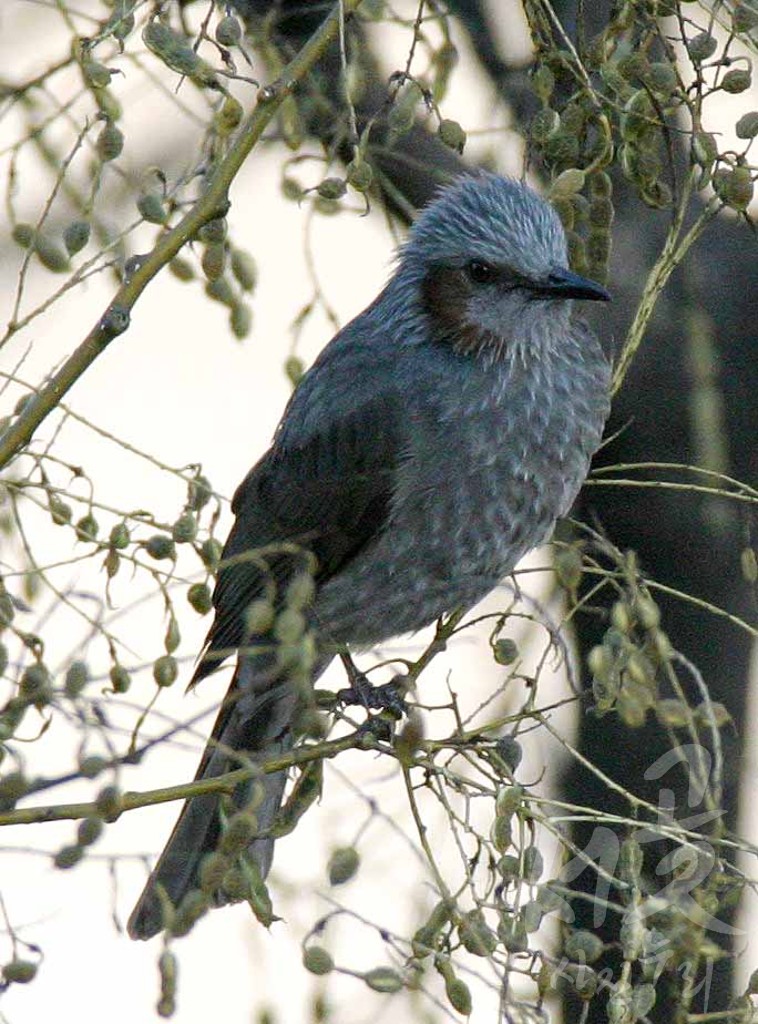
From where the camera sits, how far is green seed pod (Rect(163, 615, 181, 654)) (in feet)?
8.51

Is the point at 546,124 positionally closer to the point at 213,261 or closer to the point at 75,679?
the point at 213,261

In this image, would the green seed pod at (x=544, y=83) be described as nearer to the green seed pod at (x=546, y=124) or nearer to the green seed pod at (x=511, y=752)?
the green seed pod at (x=546, y=124)

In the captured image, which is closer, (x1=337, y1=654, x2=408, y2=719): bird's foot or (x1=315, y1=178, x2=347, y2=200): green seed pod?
(x1=315, y1=178, x2=347, y2=200): green seed pod

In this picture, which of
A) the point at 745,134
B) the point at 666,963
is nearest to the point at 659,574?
the point at 745,134

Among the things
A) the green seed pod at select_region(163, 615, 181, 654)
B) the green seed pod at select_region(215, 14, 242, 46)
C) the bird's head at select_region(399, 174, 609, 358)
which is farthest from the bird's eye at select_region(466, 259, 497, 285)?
the green seed pod at select_region(163, 615, 181, 654)

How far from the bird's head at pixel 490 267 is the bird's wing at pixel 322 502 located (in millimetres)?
258

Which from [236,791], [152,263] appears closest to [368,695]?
[236,791]

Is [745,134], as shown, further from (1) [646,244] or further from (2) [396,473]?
(1) [646,244]

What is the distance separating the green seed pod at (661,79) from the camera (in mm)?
2613

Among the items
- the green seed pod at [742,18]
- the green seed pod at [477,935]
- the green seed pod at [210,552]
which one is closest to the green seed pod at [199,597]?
the green seed pod at [210,552]

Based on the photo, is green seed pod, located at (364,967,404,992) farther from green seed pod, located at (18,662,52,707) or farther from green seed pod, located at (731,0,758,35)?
green seed pod, located at (731,0,758,35)

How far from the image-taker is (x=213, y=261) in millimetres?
2721

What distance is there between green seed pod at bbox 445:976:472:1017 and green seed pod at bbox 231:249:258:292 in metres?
1.30

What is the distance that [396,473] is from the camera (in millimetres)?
3951
